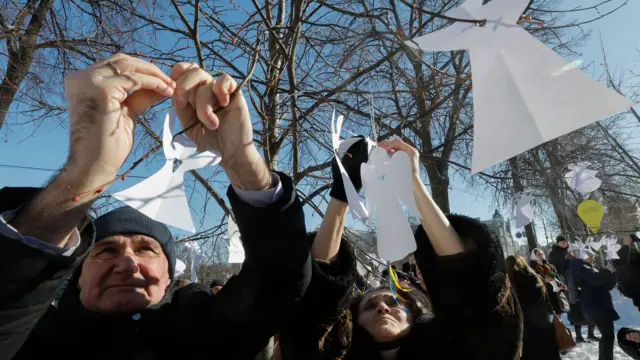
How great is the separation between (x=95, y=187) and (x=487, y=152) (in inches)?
33.1

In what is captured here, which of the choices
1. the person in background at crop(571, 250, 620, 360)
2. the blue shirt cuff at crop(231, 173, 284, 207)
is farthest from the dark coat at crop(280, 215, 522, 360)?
the person in background at crop(571, 250, 620, 360)

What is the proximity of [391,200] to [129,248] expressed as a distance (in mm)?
945

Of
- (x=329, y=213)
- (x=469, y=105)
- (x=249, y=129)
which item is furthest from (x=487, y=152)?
(x=469, y=105)

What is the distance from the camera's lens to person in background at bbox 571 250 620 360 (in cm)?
488

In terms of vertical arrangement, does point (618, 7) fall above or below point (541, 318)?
above

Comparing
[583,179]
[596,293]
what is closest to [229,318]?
[583,179]

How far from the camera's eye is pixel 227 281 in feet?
4.24

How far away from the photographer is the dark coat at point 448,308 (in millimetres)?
1218

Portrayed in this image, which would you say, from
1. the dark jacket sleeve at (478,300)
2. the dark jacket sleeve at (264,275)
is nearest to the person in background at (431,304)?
the dark jacket sleeve at (478,300)

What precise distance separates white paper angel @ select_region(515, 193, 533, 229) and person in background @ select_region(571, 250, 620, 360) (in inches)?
48.7

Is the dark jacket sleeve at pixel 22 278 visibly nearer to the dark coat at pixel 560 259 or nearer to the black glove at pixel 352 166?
the black glove at pixel 352 166

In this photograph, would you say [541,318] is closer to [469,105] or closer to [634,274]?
[634,274]

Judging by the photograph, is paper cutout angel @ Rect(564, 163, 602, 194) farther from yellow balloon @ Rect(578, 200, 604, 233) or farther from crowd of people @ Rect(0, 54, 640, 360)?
crowd of people @ Rect(0, 54, 640, 360)

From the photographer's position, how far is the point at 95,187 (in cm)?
84
